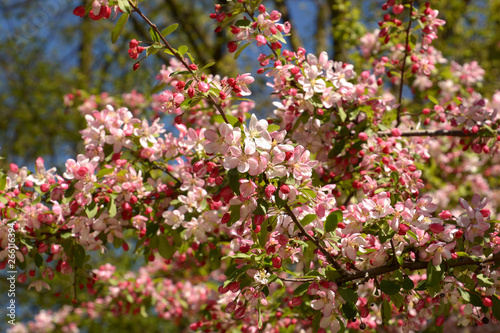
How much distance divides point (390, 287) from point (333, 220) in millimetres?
322

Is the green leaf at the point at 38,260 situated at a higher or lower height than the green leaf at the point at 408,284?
higher

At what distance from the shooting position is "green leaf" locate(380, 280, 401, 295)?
166 centimetres

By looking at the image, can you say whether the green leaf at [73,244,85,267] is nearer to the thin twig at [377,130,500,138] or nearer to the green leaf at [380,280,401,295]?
the green leaf at [380,280,401,295]

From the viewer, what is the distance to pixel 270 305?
9.02ft

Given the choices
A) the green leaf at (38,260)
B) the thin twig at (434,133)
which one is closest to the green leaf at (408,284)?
the thin twig at (434,133)

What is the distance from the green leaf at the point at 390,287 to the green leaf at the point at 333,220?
277 millimetres

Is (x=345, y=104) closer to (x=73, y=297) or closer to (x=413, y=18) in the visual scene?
(x=413, y=18)

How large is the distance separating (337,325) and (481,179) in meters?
4.05

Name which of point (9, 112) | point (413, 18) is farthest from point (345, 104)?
point (9, 112)

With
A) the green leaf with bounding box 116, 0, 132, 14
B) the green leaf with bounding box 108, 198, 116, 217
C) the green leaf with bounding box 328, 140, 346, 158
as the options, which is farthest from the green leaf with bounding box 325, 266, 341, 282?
the green leaf with bounding box 116, 0, 132, 14

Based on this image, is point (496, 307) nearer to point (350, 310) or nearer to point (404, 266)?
point (404, 266)

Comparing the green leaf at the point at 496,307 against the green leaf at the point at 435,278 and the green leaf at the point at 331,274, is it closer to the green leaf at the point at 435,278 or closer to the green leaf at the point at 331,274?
the green leaf at the point at 435,278

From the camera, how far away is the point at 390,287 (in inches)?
65.5

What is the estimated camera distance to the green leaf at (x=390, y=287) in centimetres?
166
